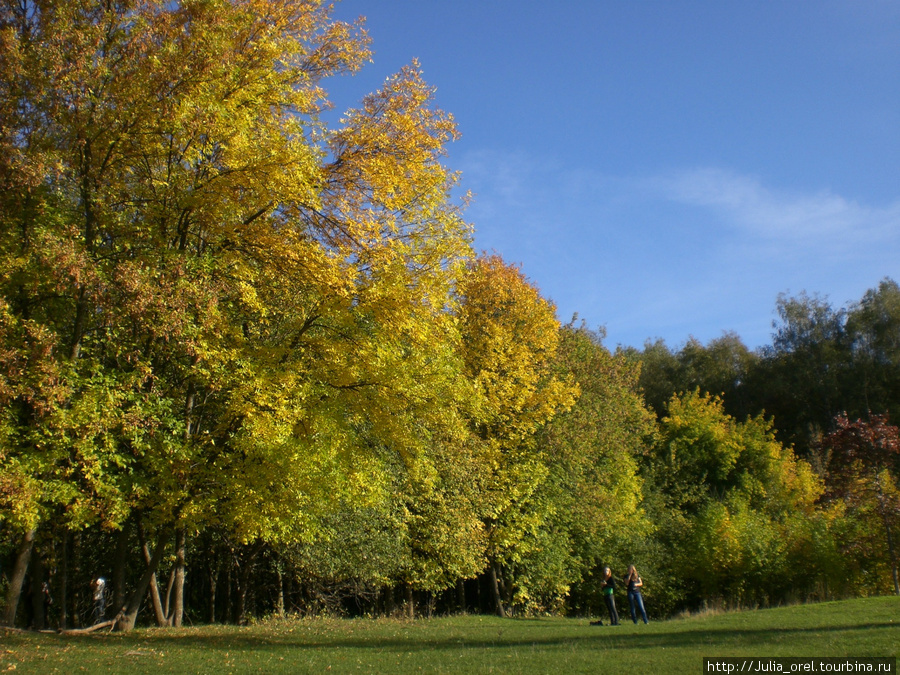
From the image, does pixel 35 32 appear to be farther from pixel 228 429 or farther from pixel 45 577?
pixel 45 577

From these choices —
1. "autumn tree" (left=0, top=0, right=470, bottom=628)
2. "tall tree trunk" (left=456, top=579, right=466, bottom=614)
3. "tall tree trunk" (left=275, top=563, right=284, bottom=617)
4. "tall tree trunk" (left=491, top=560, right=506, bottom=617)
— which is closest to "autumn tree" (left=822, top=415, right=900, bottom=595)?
"tall tree trunk" (left=491, top=560, right=506, bottom=617)

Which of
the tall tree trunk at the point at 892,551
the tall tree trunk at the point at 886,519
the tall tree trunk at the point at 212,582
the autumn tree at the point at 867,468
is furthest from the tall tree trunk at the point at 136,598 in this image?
the tall tree trunk at the point at 892,551

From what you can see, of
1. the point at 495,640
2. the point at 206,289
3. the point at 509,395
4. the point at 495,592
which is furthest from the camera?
the point at 495,592

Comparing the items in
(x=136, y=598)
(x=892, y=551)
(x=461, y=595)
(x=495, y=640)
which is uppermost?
(x=136, y=598)

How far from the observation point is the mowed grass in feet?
25.2

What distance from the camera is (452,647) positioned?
10133 mm

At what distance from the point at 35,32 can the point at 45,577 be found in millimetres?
12989

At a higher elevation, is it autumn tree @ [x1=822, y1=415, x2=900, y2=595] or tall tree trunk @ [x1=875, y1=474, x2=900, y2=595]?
autumn tree @ [x1=822, y1=415, x2=900, y2=595]

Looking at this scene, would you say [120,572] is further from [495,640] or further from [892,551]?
[892,551]

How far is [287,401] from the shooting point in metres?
9.62

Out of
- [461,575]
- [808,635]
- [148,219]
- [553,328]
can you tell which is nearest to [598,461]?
[553,328]

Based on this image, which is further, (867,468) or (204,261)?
(867,468)

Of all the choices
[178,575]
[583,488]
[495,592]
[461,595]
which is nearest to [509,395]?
[583,488]

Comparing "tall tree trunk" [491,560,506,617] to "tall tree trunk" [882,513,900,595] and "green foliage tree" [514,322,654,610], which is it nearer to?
"green foliage tree" [514,322,654,610]
